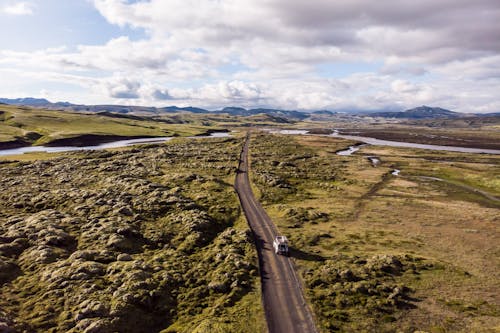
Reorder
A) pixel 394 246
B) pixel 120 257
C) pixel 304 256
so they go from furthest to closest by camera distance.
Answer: pixel 394 246 < pixel 304 256 < pixel 120 257

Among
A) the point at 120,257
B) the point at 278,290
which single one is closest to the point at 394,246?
the point at 278,290

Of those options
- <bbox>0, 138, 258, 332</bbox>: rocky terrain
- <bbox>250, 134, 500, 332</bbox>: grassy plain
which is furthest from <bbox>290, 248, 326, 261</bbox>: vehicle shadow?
<bbox>0, 138, 258, 332</bbox>: rocky terrain

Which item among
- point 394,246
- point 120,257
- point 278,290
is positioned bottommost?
point 278,290

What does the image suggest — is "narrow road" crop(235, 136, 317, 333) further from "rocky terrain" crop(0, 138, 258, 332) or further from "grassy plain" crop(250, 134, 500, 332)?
"rocky terrain" crop(0, 138, 258, 332)

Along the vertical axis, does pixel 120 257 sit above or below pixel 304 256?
above

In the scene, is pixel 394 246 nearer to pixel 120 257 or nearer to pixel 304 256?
pixel 304 256

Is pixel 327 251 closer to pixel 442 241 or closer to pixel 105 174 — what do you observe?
pixel 442 241

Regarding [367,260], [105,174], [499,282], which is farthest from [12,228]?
[499,282]
